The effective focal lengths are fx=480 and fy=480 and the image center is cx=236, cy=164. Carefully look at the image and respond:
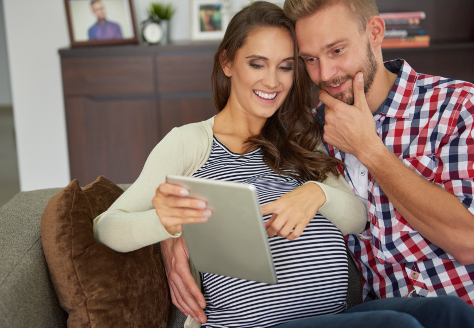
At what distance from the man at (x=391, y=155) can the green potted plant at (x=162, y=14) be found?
1.81 metres

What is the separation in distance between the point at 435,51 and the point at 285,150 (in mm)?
2019

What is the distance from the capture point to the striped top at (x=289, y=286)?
1.26m

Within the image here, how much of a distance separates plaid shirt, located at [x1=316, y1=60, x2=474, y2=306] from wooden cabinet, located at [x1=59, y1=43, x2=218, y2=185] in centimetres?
177

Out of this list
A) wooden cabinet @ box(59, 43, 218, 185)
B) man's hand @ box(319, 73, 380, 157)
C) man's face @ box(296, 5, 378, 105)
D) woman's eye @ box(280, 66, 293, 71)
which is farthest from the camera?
wooden cabinet @ box(59, 43, 218, 185)

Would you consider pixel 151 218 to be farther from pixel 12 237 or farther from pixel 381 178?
pixel 381 178

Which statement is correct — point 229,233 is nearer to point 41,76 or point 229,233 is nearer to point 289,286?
point 289,286

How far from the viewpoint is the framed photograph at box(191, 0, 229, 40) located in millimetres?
3219

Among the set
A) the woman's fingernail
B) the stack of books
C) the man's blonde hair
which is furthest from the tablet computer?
the stack of books

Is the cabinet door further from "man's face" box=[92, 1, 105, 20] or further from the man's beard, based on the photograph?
the man's beard

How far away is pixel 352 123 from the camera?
1397 mm

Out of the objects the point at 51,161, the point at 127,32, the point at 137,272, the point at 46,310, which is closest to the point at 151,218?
the point at 137,272

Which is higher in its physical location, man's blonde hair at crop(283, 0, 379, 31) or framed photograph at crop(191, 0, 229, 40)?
framed photograph at crop(191, 0, 229, 40)

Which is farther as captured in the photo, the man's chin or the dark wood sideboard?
the dark wood sideboard

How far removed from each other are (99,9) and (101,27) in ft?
0.38
